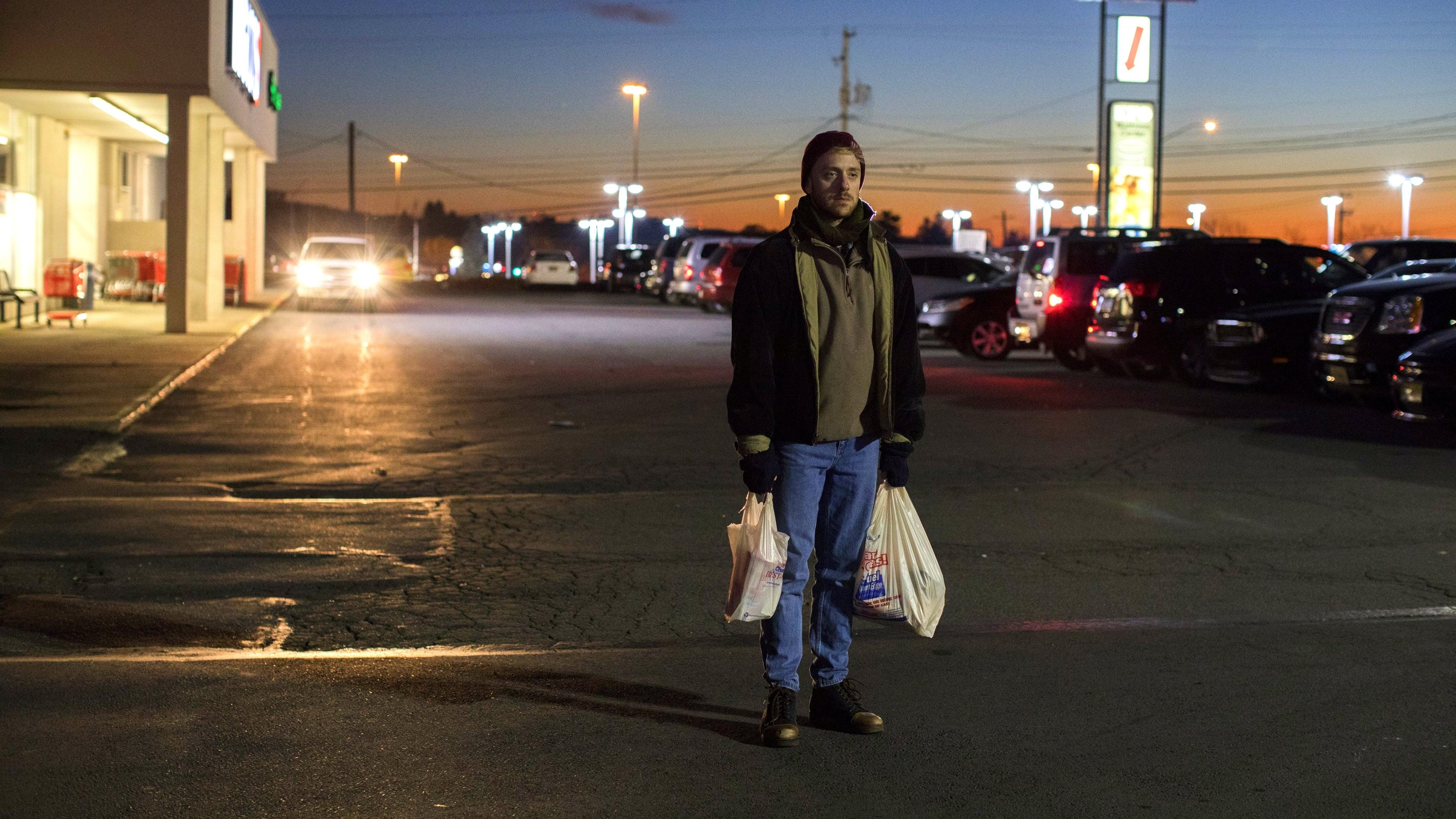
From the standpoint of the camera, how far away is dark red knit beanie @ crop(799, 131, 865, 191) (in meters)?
4.56

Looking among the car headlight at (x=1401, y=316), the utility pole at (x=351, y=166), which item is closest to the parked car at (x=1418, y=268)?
the car headlight at (x=1401, y=316)

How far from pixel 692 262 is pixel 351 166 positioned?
32140mm

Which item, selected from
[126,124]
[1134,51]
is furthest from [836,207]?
[1134,51]

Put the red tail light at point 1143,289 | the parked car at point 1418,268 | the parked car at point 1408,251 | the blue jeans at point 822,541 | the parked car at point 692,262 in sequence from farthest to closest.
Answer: the parked car at point 692,262, the parked car at point 1408,251, the red tail light at point 1143,289, the parked car at point 1418,268, the blue jeans at point 822,541

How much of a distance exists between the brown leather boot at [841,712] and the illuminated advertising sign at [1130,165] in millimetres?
28966

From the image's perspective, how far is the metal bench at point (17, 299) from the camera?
24.2 metres

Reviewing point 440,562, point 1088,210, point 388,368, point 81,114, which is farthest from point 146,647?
point 1088,210

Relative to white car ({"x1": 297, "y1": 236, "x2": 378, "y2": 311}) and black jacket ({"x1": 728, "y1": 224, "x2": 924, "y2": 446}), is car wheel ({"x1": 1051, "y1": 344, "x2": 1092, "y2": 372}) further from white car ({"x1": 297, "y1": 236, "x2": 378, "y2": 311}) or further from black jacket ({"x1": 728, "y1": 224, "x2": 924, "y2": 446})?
white car ({"x1": 297, "y1": 236, "x2": 378, "y2": 311})

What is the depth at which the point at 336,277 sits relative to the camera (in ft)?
119

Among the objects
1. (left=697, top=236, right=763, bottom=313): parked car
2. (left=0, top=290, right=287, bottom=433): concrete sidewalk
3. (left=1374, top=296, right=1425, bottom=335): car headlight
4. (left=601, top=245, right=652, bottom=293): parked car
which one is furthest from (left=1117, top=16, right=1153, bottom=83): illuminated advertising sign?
(left=601, top=245, right=652, bottom=293): parked car

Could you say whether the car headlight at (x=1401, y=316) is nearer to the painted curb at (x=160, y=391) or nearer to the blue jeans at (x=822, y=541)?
the blue jeans at (x=822, y=541)

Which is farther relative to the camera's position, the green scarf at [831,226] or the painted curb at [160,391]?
the painted curb at [160,391]

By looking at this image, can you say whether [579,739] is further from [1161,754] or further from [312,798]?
[1161,754]

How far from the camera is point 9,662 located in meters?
5.61
